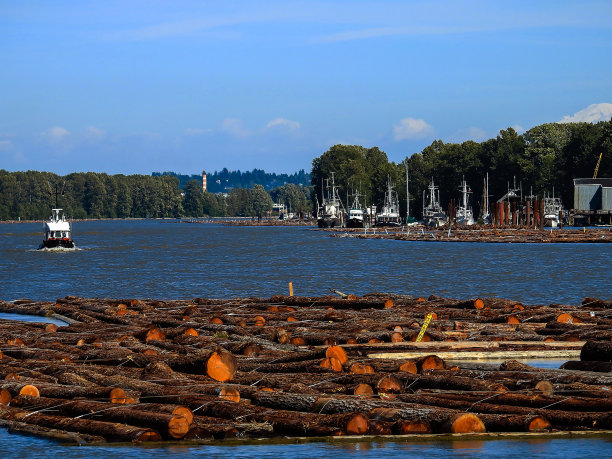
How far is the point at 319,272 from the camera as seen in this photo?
7362 centimetres

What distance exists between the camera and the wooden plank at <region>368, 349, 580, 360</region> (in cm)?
2341

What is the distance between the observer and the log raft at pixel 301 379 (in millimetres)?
16312

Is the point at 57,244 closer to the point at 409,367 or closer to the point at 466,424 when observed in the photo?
the point at 409,367

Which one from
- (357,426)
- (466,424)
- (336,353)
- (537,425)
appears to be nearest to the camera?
(466,424)

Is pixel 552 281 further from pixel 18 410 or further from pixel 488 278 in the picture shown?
pixel 18 410

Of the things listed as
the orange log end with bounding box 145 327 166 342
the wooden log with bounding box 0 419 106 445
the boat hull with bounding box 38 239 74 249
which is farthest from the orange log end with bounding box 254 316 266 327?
the boat hull with bounding box 38 239 74 249

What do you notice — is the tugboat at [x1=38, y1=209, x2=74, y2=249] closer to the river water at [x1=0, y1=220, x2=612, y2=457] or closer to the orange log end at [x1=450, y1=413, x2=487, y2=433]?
the river water at [x1=0, y1=220, x2=612, y2=457]

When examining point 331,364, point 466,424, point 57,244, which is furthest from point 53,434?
point 57,244

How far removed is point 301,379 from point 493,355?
642cm

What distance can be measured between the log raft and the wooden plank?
5cm

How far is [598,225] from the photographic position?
17350 centimetres

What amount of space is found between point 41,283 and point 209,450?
5151 cm

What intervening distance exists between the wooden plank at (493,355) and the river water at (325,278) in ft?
Answer: 24.5

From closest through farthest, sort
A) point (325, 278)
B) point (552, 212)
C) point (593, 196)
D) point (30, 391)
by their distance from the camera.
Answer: point (30, 391) → point (325, 278) → point (593, 196) → point (552, 212)
